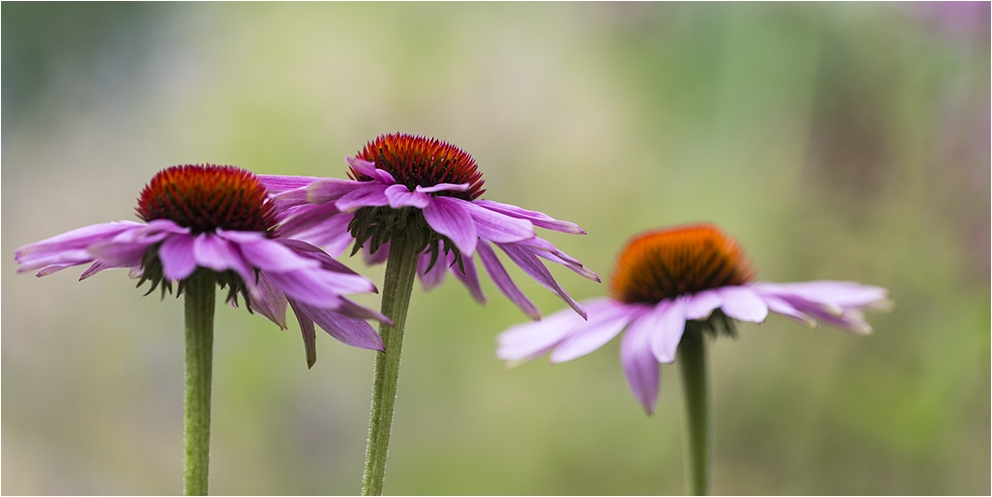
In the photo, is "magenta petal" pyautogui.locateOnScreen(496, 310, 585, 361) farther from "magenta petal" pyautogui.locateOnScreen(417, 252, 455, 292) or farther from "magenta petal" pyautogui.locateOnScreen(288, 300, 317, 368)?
"magenta petal" pyautogui.locateOnScreen(288, 300, 317, 368)

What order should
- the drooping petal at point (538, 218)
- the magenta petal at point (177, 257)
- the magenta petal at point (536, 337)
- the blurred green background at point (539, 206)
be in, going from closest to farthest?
1. the magenta petal at point (177, 257)
2. the drooping petal at point (538, 218)
3. the magenta petal at point (536, 337)
4. the blurred green background at point (539, 206)

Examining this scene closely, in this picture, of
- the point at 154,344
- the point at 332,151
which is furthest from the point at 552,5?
the point at 154,344

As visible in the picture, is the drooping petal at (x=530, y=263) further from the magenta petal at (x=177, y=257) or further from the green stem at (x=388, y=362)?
the magenta petal at (x=177, y=257)

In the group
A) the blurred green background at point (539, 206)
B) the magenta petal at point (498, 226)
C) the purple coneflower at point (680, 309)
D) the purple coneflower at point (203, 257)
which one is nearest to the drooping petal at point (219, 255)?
the purple coneflower at point (203, 257)

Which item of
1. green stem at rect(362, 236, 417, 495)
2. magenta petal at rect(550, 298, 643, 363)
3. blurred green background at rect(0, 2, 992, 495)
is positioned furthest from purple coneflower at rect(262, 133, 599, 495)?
blurred green background at rect(0, 2, 992, 495)

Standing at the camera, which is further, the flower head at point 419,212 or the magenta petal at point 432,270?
the magenta petal at point 432,270

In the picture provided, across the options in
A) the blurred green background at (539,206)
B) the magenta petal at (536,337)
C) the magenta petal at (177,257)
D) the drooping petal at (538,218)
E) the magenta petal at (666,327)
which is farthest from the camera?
the blurred green background at (539,206)

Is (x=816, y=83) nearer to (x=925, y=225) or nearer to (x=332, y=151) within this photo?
(x=925, y=225)
